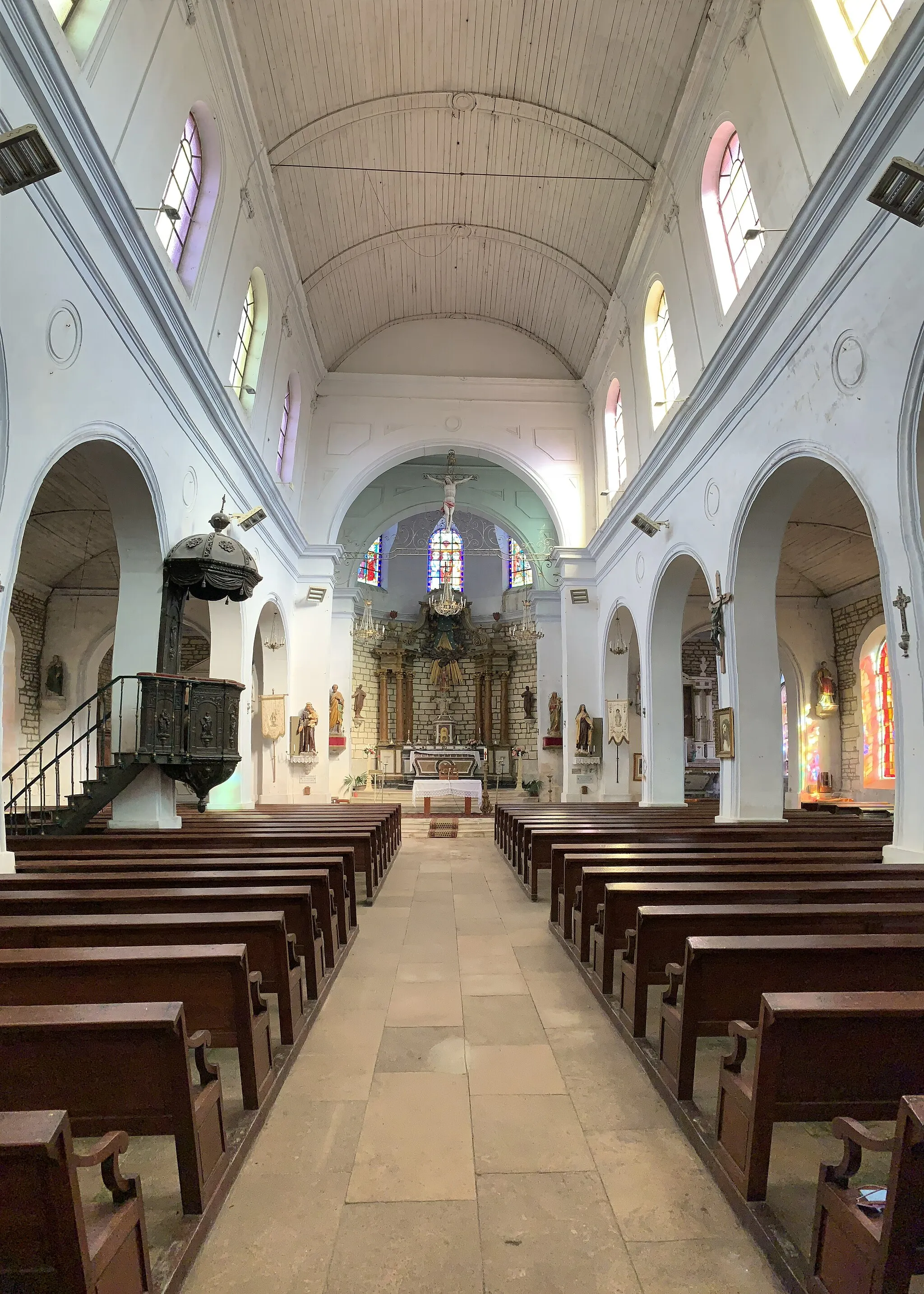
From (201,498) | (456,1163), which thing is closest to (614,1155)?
(456,1163)

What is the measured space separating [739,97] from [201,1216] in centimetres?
982

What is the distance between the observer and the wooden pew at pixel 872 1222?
134cm

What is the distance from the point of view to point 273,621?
14.2m

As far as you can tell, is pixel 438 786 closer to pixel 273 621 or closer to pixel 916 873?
pixel 273 621

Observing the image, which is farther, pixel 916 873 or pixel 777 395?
pixel 777 395

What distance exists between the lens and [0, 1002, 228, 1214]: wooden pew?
1.80 metres

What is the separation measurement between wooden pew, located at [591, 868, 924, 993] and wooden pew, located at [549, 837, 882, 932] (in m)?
Result: 0.54

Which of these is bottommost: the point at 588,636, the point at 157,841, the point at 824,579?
the point at 157,841

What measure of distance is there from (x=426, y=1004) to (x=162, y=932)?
159 cm

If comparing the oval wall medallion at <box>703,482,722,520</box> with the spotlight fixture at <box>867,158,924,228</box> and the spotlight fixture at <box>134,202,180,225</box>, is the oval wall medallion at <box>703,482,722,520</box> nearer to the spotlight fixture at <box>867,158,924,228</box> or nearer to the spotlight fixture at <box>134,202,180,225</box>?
the spotlight fixture at <box>867,158,924,228</box>

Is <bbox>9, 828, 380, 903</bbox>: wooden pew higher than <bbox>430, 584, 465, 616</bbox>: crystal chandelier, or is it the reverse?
<bbox>430, 584, 465, 616</bbox>: crystal chandelier

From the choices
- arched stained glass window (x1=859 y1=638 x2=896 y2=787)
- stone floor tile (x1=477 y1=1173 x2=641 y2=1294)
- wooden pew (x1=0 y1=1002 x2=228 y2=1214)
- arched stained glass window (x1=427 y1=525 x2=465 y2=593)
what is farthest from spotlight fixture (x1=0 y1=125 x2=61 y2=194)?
arched stained glass window (x1=427 y1=525 x2=465 y2=593)

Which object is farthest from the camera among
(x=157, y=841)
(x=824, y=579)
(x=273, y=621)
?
(x=824, y=579)

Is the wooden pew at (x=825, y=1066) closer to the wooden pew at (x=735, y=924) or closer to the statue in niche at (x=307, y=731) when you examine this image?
the wooden pew at (x=735, y=924)
